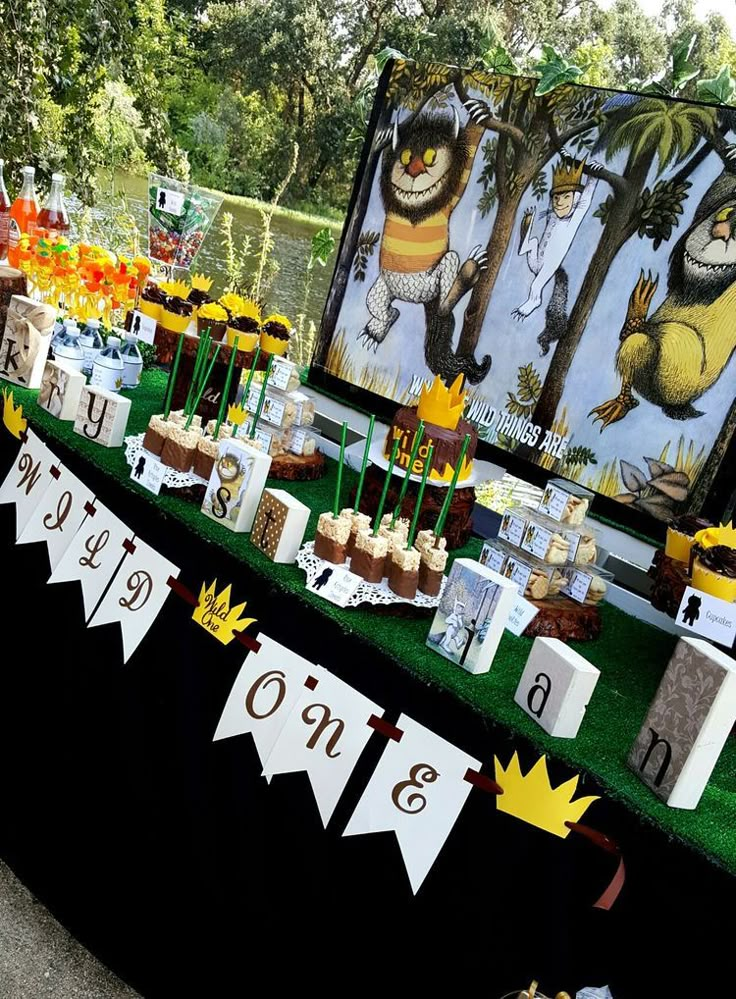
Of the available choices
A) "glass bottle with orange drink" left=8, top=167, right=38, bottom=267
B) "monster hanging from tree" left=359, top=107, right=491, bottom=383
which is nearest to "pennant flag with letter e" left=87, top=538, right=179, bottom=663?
"monster hanging from tree" left=359, top=107, right=491, bottom=383

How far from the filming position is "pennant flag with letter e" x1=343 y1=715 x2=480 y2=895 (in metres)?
1.28

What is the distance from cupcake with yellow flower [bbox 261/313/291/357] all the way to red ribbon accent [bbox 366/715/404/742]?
1260 millimetres

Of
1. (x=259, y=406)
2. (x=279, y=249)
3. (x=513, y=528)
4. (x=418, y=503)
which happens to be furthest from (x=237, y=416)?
(x=279, y=249)

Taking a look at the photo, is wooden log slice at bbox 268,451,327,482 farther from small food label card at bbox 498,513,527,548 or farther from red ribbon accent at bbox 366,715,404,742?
red ribbon accent at bbox 366,715,404,742

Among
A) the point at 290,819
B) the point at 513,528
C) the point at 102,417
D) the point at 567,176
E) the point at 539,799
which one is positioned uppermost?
the point at 567,176

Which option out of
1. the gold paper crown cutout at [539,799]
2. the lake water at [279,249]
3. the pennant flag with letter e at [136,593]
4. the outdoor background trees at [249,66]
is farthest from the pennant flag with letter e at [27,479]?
the lake water at [279,249]

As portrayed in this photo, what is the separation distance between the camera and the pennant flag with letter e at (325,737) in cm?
139

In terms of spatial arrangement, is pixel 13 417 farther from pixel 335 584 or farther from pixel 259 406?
pixel 335 584

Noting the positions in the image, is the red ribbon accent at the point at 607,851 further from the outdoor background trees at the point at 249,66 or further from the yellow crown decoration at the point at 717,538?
the outdoor background trees at the point at 249,66

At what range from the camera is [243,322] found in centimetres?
233

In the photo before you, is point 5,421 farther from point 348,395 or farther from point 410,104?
point 410,104

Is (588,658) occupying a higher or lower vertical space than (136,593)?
higher

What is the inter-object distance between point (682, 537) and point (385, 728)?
0.73 meters

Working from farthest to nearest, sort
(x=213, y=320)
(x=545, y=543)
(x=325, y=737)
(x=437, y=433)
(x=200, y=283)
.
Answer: (x=200, y=283) < (x=213, y=320) < (x=437, y=433) < (x=545, y=543) < (x=325, y=737)
